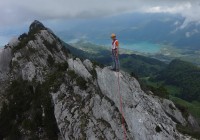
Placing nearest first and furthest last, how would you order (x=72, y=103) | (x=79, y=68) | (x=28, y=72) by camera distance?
(x=72, y=103) → (x=79, y=68) → (x=28, y=72)

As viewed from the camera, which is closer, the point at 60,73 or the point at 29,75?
the point at 60,73

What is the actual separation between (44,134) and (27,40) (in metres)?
35.1

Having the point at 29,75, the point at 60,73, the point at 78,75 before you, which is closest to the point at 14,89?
the point at 29,75

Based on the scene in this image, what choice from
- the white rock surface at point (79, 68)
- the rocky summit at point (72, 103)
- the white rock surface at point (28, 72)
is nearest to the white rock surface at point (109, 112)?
the rocky summit at point (72, 103)

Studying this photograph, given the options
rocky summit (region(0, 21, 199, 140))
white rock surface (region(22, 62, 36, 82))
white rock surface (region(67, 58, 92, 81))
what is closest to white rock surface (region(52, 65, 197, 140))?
rocky summit (region(0, 21, 199, 140))

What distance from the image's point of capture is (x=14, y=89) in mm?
74062

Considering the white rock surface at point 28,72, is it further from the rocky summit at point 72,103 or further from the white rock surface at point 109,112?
the white rock surface at point 109,112

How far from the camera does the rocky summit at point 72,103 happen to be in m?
50.2

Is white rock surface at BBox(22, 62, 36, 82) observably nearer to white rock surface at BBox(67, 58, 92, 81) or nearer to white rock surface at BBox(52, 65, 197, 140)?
white rock surface at BBox(67, 58, 92, 81)

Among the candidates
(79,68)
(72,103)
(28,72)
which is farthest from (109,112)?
(28,72)

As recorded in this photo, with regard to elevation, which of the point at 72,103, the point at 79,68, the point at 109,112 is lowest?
the point at 109,112

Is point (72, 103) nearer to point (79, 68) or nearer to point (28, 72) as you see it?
point (79, 68)

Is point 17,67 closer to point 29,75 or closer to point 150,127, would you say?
point 29,75

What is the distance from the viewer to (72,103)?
5994cm
